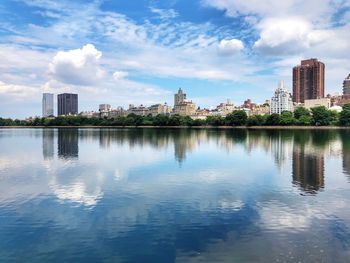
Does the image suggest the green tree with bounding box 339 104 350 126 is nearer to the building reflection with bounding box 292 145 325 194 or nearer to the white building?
the white building

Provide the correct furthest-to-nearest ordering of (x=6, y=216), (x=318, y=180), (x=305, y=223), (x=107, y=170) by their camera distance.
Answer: (x=107, y=170)
(x=318, y=180)
(x=6, y=216)
(x=305, y=223)

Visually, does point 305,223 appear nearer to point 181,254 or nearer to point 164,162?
point 181,254

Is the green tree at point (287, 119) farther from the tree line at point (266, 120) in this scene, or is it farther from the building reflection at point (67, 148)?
the building reflection at point (67, 148)

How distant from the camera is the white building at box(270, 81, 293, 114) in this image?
571ft

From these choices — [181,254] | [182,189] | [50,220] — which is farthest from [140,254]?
[182,189]

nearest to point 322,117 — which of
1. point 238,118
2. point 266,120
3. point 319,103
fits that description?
point 266,120

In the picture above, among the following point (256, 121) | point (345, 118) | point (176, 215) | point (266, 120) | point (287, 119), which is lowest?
point (176, 215)

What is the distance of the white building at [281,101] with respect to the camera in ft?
571

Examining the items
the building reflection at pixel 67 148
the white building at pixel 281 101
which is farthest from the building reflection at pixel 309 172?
the white building at pixel 281 101

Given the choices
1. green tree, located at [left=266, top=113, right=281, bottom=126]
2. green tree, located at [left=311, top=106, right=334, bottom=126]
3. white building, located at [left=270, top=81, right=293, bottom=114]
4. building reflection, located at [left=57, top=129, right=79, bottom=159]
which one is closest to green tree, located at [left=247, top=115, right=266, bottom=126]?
green tree, located at [left=266, top=113, right=281, bottom=126]

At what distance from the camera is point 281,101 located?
17550 centimetres

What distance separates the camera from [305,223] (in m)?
11.9

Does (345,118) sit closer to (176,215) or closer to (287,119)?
(287,119)

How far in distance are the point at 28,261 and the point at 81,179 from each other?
36.9 feet
